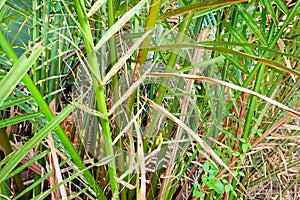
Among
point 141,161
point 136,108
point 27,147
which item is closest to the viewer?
point 27,147

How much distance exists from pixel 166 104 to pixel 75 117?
201 mm

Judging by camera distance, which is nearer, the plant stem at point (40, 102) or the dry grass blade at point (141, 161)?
the plant stem at point (40, 102)

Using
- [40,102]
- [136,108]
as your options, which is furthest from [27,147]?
[136,108]

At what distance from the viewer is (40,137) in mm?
310

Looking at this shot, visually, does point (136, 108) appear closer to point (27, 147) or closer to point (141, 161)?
point (141, 161)

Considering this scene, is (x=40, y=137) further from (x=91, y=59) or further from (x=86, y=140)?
(x=86, y=140)

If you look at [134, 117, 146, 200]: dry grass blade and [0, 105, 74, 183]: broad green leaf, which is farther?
[134, 117, 146, 200]: dry grass blade

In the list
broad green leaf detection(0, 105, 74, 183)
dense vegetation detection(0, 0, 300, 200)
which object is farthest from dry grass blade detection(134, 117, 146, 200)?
broad green leaf detection(0, 105, 74, 183)

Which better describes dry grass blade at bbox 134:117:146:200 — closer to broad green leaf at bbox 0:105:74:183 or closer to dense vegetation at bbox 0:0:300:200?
dense vegetation at bbox 0:0:300:200

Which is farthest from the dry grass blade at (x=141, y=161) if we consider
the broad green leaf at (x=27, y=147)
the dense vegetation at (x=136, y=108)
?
the broad green leaf at (x=27, y=147)

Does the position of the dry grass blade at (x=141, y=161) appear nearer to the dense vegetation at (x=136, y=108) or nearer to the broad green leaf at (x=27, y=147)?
the dense vegetation at (x=136, y=108)

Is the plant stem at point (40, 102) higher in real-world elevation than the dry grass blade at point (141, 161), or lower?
higher

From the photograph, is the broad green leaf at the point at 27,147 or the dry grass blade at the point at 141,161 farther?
the dry grass blade at the point at 141,161

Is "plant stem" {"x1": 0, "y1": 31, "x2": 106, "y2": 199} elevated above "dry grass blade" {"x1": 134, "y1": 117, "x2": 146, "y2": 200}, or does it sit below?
above
